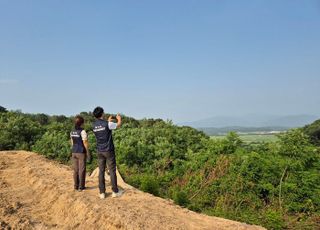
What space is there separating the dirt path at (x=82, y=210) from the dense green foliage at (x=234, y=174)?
1.39 m

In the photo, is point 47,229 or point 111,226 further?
point 47,229

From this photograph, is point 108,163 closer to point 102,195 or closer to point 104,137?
point 104,137

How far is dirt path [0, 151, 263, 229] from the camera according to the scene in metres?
7.78

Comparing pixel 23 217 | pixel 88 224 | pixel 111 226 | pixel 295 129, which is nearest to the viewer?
pixel 111 226

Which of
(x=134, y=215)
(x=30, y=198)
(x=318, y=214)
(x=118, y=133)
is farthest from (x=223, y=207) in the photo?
(x=118, y=133)

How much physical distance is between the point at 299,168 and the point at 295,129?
1.78m

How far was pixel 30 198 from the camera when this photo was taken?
11.6 m

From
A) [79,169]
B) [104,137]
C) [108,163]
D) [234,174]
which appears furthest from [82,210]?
[234,174]

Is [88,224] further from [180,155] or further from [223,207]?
[180,155]

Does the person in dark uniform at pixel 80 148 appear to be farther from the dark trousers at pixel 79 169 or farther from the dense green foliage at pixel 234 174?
the dense green foliage at pixel 234 174

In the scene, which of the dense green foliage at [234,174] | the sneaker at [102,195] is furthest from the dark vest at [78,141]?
the dense green foliage at [234,174]

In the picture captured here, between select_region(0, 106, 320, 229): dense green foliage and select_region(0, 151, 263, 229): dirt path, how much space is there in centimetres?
139

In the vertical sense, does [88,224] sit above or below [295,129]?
below

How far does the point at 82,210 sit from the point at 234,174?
5333 millimetres
